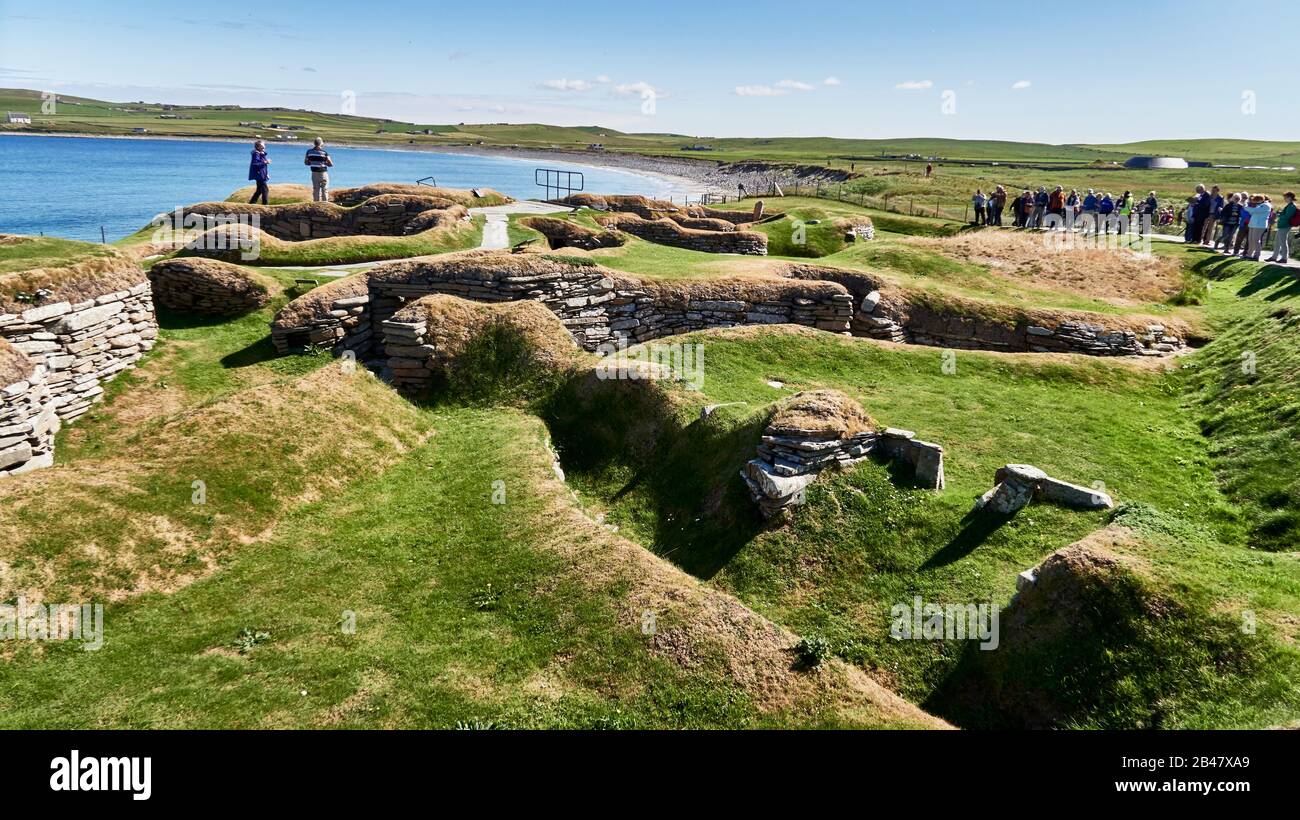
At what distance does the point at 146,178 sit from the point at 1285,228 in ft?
469

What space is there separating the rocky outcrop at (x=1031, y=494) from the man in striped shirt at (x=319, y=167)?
34.0 meters

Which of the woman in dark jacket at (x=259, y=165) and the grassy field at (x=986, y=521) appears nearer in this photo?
the grassy field at (x=986, y=521)

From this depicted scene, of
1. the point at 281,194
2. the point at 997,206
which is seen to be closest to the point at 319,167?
the point at 281,194

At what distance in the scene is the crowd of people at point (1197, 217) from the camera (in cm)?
3197

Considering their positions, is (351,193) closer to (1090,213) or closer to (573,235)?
(573,235)

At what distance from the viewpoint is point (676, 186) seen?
136 meters

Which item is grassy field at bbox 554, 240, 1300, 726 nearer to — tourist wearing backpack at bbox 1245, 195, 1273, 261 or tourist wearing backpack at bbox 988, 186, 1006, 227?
tourist wearing backpack at bbox 1245, 195, 1273, 261

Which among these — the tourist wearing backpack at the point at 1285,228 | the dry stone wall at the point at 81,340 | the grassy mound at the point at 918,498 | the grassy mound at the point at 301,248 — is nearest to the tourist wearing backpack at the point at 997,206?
the tourist wearing backpack at the point at 1285,228

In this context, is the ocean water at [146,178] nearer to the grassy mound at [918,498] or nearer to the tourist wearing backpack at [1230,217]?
the grassy mound at [918,498]

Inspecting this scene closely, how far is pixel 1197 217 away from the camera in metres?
38.4

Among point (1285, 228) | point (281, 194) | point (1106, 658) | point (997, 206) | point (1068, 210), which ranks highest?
point (997, 206)

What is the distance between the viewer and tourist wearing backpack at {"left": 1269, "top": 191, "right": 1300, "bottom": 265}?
1168 inches

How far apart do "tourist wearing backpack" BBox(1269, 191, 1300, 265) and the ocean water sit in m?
76.7
